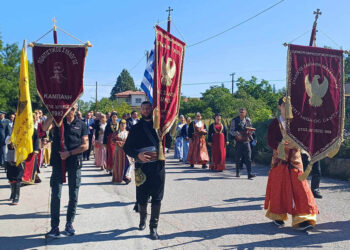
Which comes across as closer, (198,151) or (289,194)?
(289,194)

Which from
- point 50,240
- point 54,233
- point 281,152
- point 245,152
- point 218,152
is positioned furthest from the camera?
point 218,152

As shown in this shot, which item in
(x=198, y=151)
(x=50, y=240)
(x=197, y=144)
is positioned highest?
(x=197, y=144)

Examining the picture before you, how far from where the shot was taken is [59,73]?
17.4 feet

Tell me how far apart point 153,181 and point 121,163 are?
4601 mm

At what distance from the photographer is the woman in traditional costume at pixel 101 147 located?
40.7 feet

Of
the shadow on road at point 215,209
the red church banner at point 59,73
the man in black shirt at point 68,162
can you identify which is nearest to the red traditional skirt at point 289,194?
the shadow on road at point 215,209

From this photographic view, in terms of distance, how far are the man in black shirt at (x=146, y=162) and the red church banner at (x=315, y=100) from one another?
6.62ft

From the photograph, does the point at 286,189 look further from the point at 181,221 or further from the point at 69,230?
the point at 69,230

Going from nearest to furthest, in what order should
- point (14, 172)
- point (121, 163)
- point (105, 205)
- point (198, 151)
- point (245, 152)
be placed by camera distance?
point (105, 205), point (14, 172), point (121, 163), point (245, 152), point (198, 151)

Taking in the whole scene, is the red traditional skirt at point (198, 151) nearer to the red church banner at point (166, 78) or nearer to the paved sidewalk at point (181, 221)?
the paved sidewalk at point (181, 221)

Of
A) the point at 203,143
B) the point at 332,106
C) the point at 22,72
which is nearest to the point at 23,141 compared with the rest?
the point at 22,72

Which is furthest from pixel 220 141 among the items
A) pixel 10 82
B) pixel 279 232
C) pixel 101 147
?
pixel 10 82

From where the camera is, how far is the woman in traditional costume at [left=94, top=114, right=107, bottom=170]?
1240 centimetres

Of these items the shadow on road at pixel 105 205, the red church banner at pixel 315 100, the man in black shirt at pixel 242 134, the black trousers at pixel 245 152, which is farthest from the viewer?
the man in black shirt at pixel 242 134
